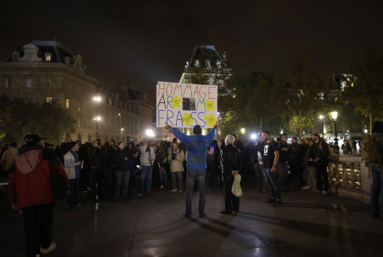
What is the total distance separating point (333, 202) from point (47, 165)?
24.8 ft

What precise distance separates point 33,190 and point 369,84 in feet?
88.4

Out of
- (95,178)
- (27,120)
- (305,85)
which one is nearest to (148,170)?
(95,178)

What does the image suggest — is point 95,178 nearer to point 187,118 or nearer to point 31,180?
point 187,118

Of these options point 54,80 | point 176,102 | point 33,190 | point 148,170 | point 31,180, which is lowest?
point 148,170

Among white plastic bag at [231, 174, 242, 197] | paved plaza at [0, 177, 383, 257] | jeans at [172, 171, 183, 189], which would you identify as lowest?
paved plaza at [0, 177, 383, 257]

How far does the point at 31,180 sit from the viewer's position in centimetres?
438

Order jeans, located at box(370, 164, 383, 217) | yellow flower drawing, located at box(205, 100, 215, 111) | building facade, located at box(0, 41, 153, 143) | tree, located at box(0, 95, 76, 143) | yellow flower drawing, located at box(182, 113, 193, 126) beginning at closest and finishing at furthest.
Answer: jeans, located at box(370, 164, 383, 217), yellow flower drawing, located at box(182, 113, 193, 126), yellow flower drawing, located at box(205, 100, 215, 111), tree, located at box(0, 95, 76, 143), building facade, located at box(0, 41, 153, 143)

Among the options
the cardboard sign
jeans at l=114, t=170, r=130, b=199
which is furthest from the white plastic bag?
jeans at l=114, t=170, r=130, b=199

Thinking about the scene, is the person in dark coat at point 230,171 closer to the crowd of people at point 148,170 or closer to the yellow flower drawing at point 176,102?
the crowd of people at point 148,170

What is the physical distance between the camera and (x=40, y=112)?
4134 cm

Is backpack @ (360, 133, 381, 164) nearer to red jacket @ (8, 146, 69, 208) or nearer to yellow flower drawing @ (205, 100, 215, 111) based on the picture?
yellow flower drawing @ (205, 100, 215, 111)

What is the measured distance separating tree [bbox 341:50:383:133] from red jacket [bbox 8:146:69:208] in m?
26.3

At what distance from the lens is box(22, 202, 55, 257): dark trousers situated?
429 cm

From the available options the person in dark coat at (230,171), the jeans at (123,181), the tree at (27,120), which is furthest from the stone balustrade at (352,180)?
the tree at (27,120)
